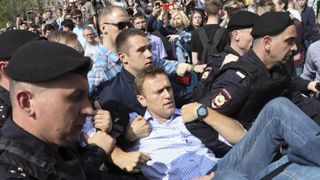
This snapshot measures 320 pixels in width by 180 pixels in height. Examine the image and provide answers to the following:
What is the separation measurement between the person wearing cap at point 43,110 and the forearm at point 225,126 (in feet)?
4.46

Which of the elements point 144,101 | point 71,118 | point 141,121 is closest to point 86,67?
point 71,118

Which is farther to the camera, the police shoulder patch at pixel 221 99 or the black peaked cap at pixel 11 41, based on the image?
the police shoulder patch at pixel 221 99

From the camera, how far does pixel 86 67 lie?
166cm

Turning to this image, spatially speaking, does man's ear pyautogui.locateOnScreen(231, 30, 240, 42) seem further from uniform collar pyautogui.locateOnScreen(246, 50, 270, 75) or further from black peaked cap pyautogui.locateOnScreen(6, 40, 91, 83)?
black peaked cap pyautogui.locateOnScreen(6, 40, 91, 83)

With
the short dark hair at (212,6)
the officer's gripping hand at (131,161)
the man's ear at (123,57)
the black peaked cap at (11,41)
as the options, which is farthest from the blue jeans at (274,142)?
the short dark hair at (212,6)

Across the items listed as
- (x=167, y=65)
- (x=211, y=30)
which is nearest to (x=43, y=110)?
(x=167, y=65)

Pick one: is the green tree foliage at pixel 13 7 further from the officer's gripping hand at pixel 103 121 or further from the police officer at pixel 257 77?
Result: the officer's gripping hand at pixel 103 121

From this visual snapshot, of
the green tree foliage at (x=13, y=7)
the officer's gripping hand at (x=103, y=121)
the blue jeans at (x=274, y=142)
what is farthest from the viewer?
the green tree foliage at (x=13, y=7)

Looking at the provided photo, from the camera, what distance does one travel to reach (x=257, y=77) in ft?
10.4

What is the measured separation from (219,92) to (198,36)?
3045 mm

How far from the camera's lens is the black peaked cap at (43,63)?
1.54m

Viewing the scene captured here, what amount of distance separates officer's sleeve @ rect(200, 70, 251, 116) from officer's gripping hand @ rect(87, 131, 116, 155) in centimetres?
78

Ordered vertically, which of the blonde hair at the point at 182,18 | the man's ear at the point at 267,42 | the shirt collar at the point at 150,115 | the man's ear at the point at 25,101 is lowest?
the blonde hair at the point at 182,18

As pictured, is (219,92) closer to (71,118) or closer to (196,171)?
(196,171)
